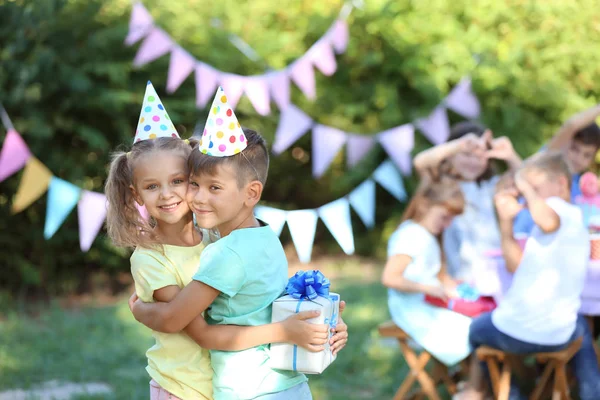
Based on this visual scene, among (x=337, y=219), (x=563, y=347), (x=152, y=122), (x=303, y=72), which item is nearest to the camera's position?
(x=152, y=122)

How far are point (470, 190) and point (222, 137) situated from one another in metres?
2.78

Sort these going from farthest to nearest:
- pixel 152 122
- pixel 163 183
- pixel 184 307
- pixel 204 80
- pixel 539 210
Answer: pixel 204 80 < pixel 539 210 < pixel 152 122 < pixel 163 183 < pixel 184 307

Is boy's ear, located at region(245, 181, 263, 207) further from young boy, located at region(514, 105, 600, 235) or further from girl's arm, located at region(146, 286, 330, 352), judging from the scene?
young boy, located at region(514, 105, 600, 235)

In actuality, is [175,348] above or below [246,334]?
below

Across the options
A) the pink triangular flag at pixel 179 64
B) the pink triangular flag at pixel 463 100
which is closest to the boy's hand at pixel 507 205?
the pink triangular flag at pixel 463 100

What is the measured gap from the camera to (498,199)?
11.3 ft

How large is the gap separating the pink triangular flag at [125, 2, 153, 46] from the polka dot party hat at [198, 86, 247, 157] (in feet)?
12.3

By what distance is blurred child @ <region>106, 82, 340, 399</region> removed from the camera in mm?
1977

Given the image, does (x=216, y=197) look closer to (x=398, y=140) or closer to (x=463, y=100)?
(x=398, y=140)

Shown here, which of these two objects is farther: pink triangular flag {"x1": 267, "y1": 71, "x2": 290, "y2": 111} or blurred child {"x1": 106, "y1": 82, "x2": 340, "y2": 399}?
pink triangular flag {"x1": 267, "y1": 71, "x2": 290, "y2": 111}

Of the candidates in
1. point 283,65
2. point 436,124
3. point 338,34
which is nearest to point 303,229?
point 436,124

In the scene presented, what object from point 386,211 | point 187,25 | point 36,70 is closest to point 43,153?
point 36,70

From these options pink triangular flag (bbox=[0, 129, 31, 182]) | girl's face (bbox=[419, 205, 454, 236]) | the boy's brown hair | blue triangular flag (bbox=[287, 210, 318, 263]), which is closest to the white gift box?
the boy's brown hair

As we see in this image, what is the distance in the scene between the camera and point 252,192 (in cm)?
204
